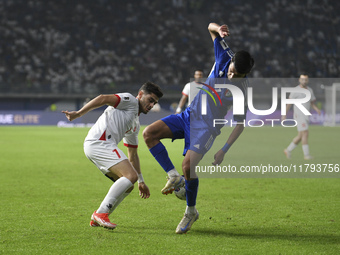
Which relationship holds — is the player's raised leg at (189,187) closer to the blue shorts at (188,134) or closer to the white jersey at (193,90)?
the blue shorts at (188,134)

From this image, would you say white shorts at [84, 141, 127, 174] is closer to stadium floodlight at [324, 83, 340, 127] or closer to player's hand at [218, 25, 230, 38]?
player's hand at [218, 25, 230, 38]

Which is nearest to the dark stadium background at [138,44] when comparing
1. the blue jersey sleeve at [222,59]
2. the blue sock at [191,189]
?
the blue jersey sleeve at [222,59]

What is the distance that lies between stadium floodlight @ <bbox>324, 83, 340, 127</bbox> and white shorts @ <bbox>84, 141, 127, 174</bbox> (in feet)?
87.2

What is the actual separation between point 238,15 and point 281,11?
3649mm

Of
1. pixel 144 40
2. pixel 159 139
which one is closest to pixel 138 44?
pixel 144 40

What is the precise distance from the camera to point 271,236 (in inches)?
202

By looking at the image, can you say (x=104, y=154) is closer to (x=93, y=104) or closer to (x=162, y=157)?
(x=93, y=104)

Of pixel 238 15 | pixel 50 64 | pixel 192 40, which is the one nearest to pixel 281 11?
pixel 238 15

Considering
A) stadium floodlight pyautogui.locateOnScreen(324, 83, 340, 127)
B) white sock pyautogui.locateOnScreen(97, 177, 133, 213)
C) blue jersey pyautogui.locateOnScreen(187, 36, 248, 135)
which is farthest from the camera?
stadium floodlight pyautogui.locateOnScreen(324, 83, 340, 127)

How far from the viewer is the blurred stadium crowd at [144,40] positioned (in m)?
34.7

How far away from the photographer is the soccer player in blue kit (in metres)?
5.35

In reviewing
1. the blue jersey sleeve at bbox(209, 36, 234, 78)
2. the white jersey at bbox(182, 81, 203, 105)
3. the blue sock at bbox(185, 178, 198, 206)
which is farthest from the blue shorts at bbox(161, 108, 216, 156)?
the blue jersey sleeve at bbox(209, 36, 234, 78)

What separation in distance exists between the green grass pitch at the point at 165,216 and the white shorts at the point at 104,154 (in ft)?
2.40

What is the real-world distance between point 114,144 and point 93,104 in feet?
2.16
